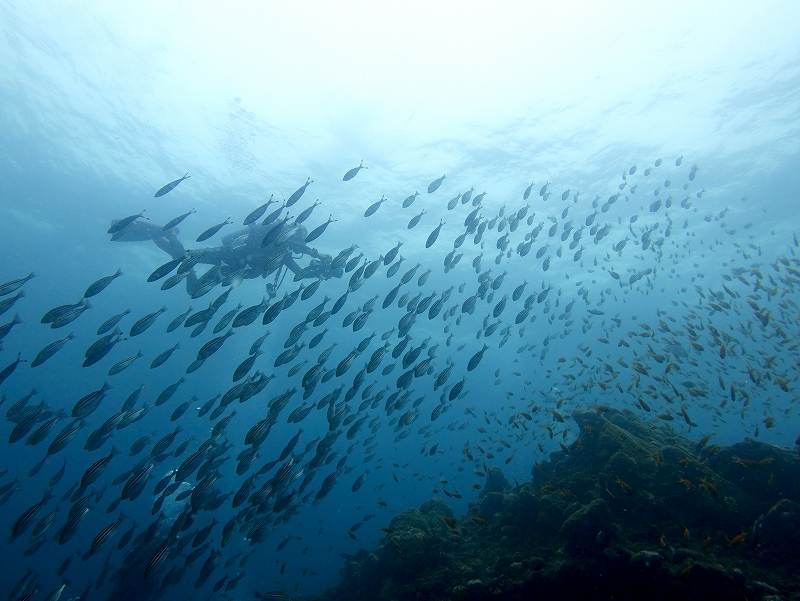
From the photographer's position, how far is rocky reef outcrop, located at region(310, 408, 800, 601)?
6629mm

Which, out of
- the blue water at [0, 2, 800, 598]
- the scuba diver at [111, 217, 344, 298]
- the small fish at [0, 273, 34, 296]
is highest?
the blue water at [0, 2, 800, 598]

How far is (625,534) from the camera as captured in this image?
776cm

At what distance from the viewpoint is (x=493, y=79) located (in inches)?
710

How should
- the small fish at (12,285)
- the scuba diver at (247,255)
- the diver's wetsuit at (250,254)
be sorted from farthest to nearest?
the diver's wetsuit at (250,254) < the scuba diver at (247,255) < the small fish at (12,285)

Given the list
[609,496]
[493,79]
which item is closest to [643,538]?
[609,496]

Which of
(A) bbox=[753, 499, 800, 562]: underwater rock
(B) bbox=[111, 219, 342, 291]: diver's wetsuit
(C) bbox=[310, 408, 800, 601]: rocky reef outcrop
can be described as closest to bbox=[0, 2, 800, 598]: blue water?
(C) bbox=[310, 408, 800, 601]: rocky reef outcrop

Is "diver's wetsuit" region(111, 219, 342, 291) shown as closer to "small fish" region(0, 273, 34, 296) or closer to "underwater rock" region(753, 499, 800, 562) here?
"small fish" region(0, 273, 34, 296)

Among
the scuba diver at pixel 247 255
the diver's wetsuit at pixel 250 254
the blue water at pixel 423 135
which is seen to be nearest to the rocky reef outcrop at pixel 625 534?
the blue water at pixel 423 135

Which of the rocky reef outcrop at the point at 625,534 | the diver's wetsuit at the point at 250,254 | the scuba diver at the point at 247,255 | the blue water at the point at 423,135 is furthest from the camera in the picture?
the blue water at the point at 423,135

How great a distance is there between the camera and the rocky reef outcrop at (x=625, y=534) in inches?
261

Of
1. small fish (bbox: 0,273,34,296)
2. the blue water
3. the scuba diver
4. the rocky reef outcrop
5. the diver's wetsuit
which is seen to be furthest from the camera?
the blue water

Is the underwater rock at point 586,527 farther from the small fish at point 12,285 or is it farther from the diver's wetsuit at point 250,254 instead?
the small fish at point 12,285

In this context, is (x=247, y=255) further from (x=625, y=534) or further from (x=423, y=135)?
(x=625, y=534)

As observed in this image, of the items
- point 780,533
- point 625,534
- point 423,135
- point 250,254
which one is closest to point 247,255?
point 250,254
